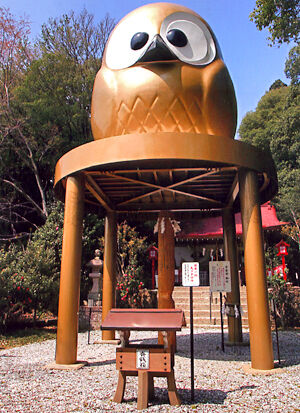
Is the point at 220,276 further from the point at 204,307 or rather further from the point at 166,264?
the point at 204,307

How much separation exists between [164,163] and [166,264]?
2873mm

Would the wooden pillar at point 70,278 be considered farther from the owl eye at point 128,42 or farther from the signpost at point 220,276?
the signpost at point 220,276

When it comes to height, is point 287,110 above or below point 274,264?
above

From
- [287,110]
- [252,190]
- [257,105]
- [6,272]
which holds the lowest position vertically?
[6,272]

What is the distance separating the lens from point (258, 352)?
19.2 ft

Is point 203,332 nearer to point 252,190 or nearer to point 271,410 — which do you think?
point 252,190

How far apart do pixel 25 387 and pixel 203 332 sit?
8.28 m

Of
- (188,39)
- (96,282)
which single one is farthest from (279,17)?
(96,282)

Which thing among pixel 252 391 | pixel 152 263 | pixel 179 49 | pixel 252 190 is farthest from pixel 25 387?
pixel 152 263

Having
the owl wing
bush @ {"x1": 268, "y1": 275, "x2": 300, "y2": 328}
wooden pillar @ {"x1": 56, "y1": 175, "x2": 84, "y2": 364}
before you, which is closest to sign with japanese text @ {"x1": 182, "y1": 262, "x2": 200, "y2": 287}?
wooden pillar @ {"x1": 56, "y1": 175, "x2": 84, "y2": 364}

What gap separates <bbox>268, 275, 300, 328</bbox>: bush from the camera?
1408cm

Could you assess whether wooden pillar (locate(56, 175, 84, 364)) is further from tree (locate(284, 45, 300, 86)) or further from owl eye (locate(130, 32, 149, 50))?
tree (locate(284, 45, 300, 86))

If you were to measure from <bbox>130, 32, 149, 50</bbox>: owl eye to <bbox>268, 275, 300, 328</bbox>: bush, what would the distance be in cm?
1117

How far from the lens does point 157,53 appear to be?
679 cm
